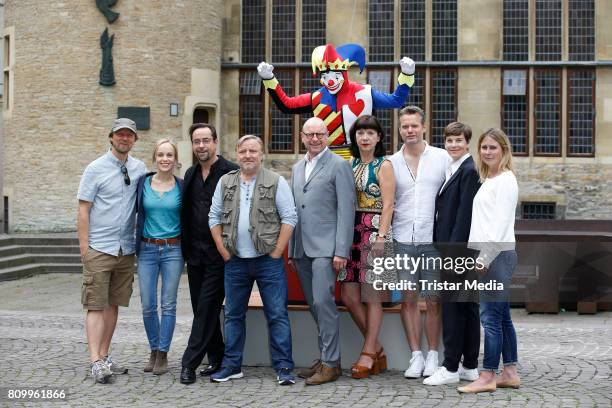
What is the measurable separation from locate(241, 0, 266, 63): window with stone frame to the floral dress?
15167 mm

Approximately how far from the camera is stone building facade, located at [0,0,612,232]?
741 inches

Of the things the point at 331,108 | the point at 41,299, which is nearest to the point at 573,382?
the point at 331,108

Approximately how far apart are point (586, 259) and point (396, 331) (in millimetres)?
5366

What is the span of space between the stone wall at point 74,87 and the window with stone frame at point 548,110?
7958 mm

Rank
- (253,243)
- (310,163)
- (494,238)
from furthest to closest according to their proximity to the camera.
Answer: (310,163) < (253,243) < (494,238)

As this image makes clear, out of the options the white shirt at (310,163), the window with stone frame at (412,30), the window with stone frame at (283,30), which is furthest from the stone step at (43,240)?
the white shirt at (310,163)

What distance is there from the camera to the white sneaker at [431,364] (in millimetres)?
7113

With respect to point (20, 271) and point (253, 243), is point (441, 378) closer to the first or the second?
Answer: point (253, 243)

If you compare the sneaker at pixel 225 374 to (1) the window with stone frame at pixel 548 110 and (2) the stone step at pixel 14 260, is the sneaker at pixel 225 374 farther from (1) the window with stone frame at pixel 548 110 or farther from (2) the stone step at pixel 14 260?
(1) the window with stone frame at pixel 548 110

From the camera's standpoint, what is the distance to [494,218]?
639 centimetres

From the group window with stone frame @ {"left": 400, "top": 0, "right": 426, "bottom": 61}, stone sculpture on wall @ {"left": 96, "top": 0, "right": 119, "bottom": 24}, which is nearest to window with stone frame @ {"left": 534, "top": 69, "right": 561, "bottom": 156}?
window with stone frame @ {"left": 400, "top": 0, "right": 426, "bottom": 61}

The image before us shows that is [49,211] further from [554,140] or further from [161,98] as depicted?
[554,140]

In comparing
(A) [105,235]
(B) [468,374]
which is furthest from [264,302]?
(B) [468,374]

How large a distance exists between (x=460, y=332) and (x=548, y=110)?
1521 centimetres
